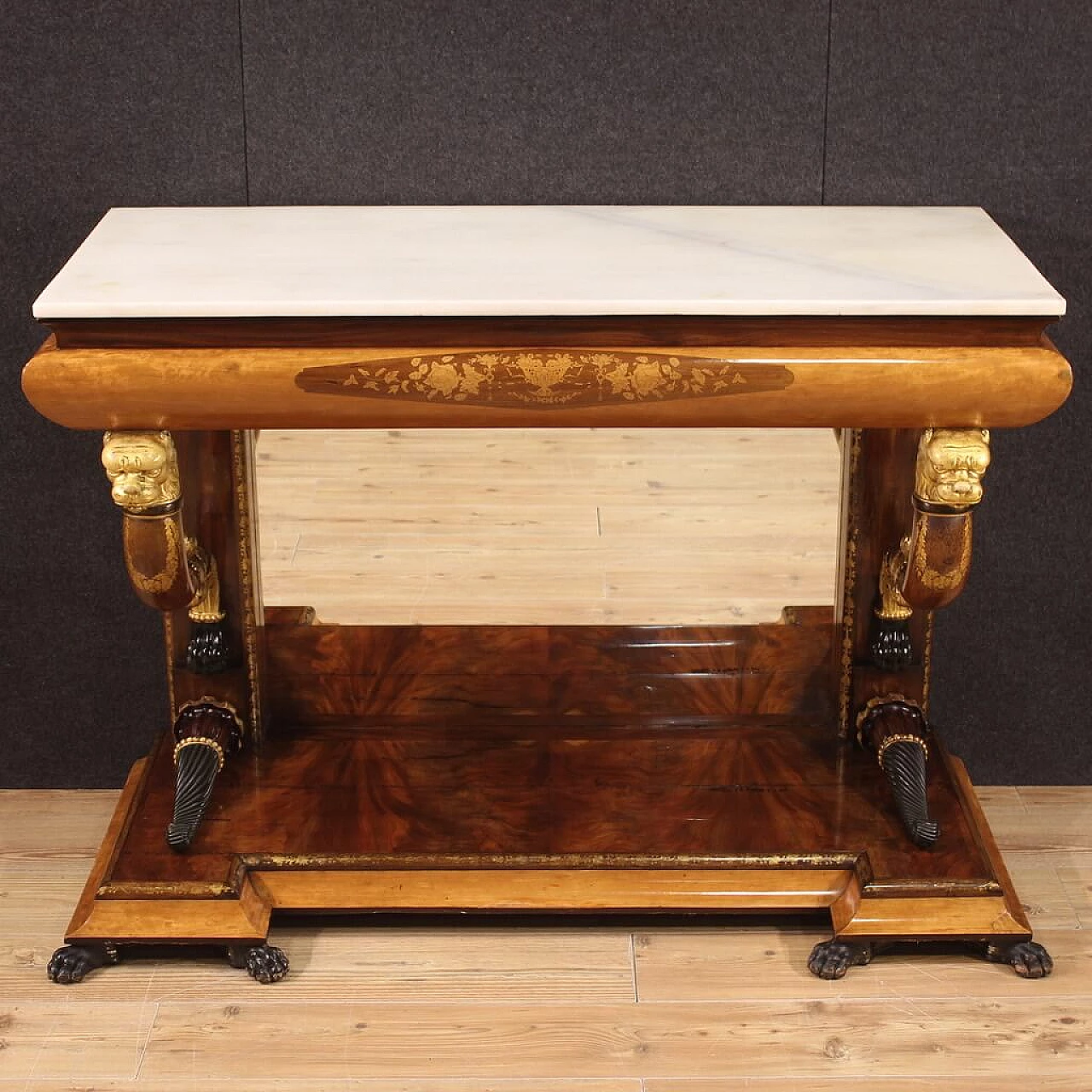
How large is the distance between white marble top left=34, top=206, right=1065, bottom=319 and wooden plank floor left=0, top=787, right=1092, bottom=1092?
40.2 inches

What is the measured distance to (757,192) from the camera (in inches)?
99.4

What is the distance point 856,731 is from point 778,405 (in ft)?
2.67

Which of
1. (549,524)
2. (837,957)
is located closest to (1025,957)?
(837,957)

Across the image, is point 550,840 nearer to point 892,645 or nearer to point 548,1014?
point 548,1014

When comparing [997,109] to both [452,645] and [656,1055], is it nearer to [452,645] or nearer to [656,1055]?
[452,645]

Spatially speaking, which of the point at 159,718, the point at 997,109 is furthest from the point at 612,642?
the point at 997,109

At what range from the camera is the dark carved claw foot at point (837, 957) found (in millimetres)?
2484

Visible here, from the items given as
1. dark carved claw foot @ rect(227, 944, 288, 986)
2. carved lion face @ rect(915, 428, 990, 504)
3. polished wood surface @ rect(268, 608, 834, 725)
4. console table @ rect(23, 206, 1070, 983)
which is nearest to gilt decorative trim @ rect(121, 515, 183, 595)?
console table @ rect(23, 206, 1070, 983)

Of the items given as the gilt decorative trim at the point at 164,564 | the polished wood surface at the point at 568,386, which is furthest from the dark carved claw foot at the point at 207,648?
the polished wood surface at the point at 568,386

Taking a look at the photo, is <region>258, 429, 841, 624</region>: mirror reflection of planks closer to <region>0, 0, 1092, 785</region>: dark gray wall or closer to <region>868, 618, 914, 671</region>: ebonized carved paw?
<region>868, 618, 914, 671</region>: ebonized carved paw

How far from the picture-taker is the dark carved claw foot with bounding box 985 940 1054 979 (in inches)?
98.5

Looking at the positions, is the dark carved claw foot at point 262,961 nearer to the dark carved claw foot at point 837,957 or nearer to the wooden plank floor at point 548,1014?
the wooden plank floor at point 548,1014

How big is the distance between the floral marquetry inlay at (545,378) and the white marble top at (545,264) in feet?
0.23

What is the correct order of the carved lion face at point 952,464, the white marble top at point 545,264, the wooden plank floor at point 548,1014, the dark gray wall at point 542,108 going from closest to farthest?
1. the white marble top at point 545,264
2. the carved lion face at point 952,464
3. the wooden plank floor at point 548,1014
4. the dark gray wall at point 542,108
